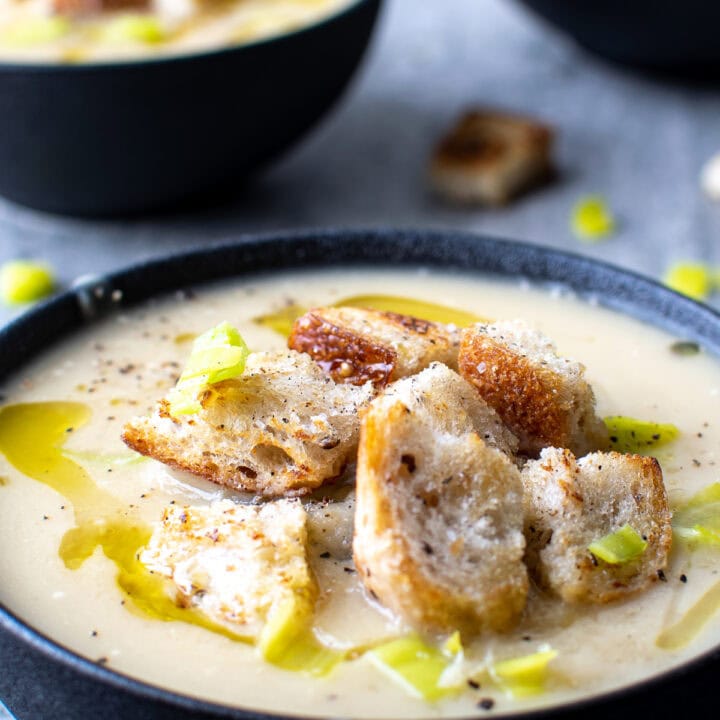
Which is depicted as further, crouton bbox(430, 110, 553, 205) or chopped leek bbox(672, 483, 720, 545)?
crouton bbox(430, 110, 553, 205)

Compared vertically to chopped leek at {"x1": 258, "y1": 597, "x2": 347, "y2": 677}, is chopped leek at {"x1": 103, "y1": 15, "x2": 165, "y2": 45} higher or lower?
higher

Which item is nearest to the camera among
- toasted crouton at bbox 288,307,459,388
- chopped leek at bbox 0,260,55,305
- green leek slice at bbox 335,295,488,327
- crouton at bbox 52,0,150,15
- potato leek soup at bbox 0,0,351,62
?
toasted crouton at bbox 288,307,459,388

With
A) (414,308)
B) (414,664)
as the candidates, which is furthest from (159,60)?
(414,664)

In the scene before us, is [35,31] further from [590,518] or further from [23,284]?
[590,518]

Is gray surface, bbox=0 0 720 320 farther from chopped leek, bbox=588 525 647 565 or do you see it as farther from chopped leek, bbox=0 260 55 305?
chopped leek, bbox=588 525 647 565

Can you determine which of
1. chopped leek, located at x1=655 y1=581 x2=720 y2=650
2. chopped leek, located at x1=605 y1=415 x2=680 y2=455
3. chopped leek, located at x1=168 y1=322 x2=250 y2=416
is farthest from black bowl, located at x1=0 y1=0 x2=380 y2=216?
chopped leek, located at x1=655 y1=581 x2=720 y2=650

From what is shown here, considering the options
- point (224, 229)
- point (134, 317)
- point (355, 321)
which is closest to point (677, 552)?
point (355, 321)
